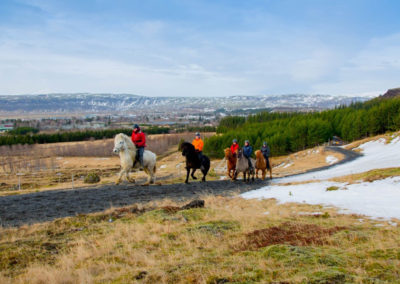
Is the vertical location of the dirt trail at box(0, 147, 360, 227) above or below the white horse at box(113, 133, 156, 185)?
below

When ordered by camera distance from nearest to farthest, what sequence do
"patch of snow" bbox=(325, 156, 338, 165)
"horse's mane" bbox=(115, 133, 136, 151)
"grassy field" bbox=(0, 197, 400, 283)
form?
"grassy field" bbox=(0, 197, 400, 283) → "horse's mane" bbox=(115, 133, 136, 151) → "patch of snow" bbox=(325, 156, 338, 165)

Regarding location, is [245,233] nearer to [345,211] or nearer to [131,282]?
[131,282]

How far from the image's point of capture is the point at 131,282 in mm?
5160

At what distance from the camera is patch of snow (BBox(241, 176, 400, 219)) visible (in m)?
10.7

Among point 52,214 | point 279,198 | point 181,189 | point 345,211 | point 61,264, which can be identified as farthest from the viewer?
point 181,189

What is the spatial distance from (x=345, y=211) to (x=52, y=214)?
11.1m

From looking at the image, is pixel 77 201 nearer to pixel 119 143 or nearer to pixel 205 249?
pixel 119 143

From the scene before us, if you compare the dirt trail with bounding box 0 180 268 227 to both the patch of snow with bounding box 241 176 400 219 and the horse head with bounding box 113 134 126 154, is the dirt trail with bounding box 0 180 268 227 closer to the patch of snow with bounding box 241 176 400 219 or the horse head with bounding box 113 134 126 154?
the horse head with bounding box 113 134 126 154

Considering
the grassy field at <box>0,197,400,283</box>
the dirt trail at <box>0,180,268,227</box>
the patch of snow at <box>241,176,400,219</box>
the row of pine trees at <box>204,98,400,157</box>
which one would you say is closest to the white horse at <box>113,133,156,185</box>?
the dirt trail at <box>0,180,268,227</box>

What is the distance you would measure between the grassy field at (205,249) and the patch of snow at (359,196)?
45.1 inches

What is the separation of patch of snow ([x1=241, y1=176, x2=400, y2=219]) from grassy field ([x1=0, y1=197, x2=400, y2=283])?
1.14 m

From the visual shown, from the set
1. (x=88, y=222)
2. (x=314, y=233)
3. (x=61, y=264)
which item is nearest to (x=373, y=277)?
(x=314, y=233)

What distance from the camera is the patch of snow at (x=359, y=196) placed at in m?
10.7

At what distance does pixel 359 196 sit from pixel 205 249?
358 inches
